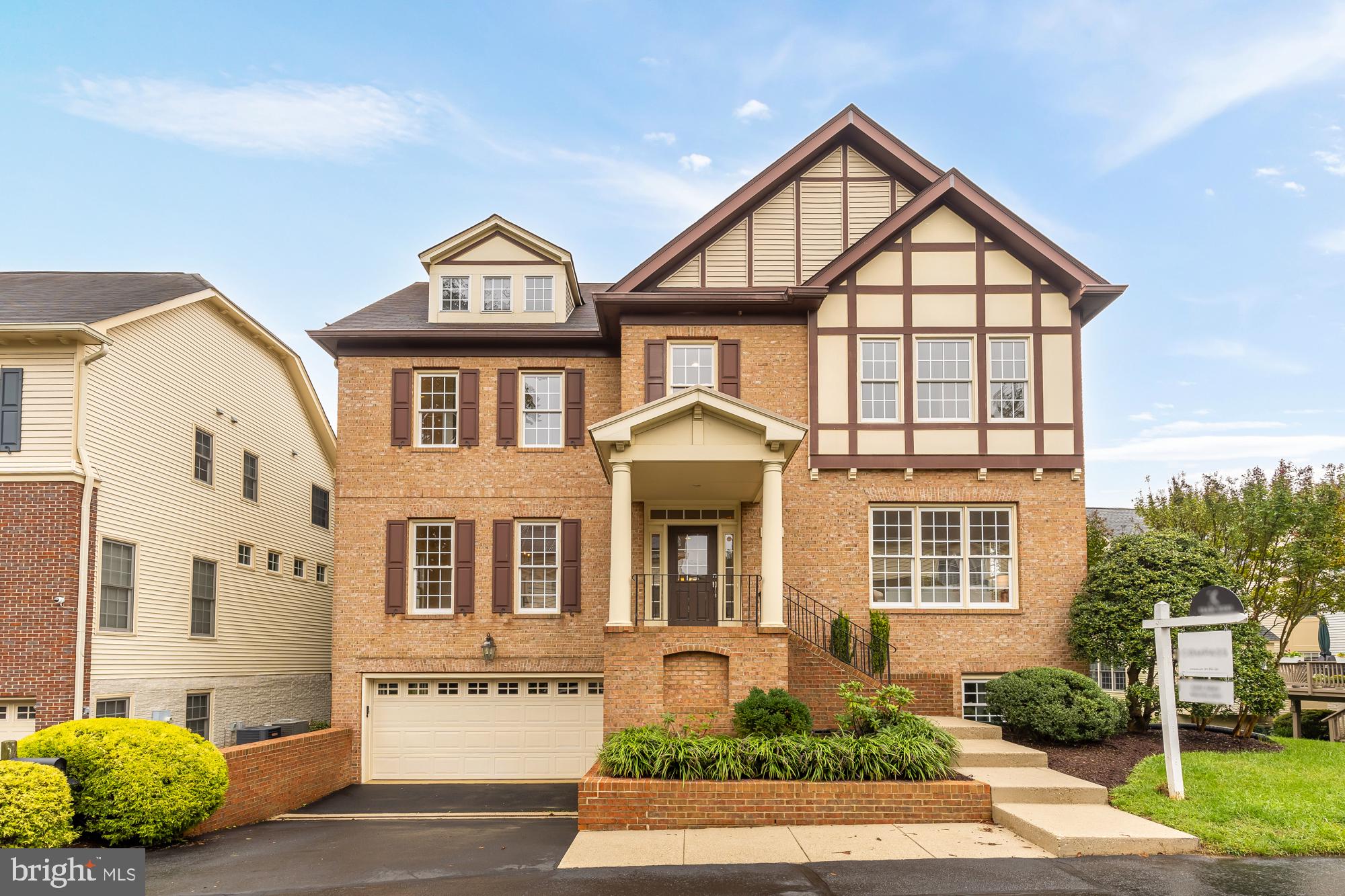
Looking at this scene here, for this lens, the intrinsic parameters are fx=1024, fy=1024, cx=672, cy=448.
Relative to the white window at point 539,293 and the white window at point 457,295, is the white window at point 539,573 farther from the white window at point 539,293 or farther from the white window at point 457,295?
the white window at point 457,295

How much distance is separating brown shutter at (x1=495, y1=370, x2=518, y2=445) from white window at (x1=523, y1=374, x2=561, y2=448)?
21 cm

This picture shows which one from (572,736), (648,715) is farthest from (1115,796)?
(572,736)

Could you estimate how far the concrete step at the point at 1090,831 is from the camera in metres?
9.90

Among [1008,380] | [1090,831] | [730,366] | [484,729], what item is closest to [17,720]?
[484,729]

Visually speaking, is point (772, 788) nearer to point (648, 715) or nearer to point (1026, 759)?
point (648, 715)

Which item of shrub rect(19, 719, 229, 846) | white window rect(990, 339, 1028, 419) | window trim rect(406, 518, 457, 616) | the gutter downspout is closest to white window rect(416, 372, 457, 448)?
window trim rect(406, 518, 457, 616)

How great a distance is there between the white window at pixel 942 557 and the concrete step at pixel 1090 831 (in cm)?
647

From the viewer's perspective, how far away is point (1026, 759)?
13.7 m

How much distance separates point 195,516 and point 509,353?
6537 millimetres

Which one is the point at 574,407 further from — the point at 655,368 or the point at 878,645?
the point at 878,645

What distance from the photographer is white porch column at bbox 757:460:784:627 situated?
47.0 ft

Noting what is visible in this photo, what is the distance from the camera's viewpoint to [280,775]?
49.8 feet

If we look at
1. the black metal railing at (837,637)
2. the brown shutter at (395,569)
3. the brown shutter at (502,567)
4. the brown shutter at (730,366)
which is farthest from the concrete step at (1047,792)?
the brown shutter at (395,569)

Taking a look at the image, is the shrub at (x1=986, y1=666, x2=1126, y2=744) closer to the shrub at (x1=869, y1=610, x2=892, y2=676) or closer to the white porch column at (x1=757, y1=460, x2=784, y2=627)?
the shrub at (x1=869, y1=610, x2=892, y2=676)
